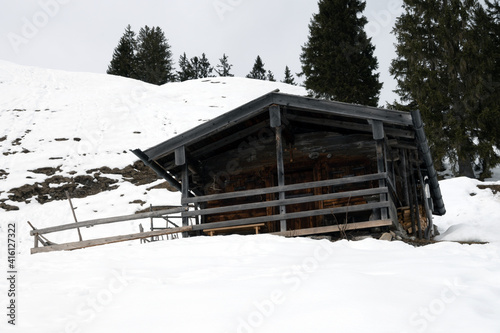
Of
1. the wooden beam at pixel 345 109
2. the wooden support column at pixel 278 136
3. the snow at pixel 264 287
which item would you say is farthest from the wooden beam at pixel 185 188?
the wooden beam at pixel 345 109

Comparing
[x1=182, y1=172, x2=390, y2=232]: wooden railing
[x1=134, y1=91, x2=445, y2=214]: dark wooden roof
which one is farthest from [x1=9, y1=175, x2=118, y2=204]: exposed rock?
[x1=182, y1=172, x2=390, y2=232]: wooden railing

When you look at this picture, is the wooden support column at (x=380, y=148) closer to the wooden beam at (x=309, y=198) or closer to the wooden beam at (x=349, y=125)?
the wooden beam at (x=309, y=198)

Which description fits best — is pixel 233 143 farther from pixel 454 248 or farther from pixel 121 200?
pixel 121 200

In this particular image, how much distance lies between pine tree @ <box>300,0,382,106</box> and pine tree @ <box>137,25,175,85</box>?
112 feet

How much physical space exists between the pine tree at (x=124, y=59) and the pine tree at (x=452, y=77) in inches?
1787

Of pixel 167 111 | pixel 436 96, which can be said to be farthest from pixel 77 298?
pixel 167 111

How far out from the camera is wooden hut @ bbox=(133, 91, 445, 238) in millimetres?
11664

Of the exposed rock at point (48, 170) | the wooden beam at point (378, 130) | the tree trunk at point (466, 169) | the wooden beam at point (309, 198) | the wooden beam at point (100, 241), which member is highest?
the exposed rock at point (48, 170)

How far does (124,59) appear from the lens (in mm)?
65250

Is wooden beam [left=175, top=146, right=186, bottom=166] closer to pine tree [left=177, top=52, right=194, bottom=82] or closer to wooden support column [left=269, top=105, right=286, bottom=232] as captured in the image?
wooden support column [left=269, top=105, right=286, bottom=232]

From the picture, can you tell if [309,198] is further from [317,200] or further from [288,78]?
[288,78]

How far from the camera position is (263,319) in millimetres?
4914

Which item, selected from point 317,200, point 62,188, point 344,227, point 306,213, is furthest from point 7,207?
point 344,227

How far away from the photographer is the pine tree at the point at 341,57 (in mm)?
31062
